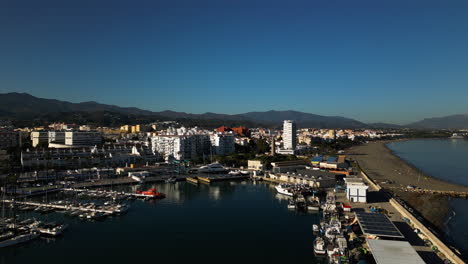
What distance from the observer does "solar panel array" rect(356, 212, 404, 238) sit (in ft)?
32.3

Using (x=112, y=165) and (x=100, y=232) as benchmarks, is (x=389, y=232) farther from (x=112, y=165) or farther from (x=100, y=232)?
(x=112, y=165)

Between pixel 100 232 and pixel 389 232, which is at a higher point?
pixel 389 232

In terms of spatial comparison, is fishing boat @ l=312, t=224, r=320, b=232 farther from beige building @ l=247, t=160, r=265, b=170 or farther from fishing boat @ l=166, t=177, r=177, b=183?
beige building @ l=247, t=160, r=265, b=170

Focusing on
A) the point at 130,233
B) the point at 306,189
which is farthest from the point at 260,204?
the point at 130,233

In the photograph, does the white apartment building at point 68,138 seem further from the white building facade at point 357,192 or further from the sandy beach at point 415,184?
the white building facade at point 357,192

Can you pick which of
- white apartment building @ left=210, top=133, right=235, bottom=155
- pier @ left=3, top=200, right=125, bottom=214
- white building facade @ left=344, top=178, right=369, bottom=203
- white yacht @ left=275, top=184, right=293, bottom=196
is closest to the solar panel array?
white building facade @ left=344, top=178, right=369, bottom=203

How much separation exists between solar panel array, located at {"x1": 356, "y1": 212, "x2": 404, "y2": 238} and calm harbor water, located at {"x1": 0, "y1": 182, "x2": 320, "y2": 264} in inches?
74.2

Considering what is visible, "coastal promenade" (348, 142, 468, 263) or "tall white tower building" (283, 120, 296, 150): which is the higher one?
"tall white tower building" (283, 120, 296, 150)

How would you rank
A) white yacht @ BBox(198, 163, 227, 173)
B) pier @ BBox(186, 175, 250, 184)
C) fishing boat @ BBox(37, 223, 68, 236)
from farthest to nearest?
1. white yacht @ BBox(198, 163, 227, 173)
2. pier @ BBox(186, 175, 250, 184)
3. fishing boat @ BBox(37, 223, 68, 236)

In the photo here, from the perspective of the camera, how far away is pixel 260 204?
17.1m

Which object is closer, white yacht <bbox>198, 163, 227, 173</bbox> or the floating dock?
the floating dock

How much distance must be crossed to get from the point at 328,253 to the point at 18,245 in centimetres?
1048

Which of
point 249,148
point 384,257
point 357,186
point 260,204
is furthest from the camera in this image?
point 249,148

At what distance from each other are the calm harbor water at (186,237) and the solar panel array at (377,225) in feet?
6.18
